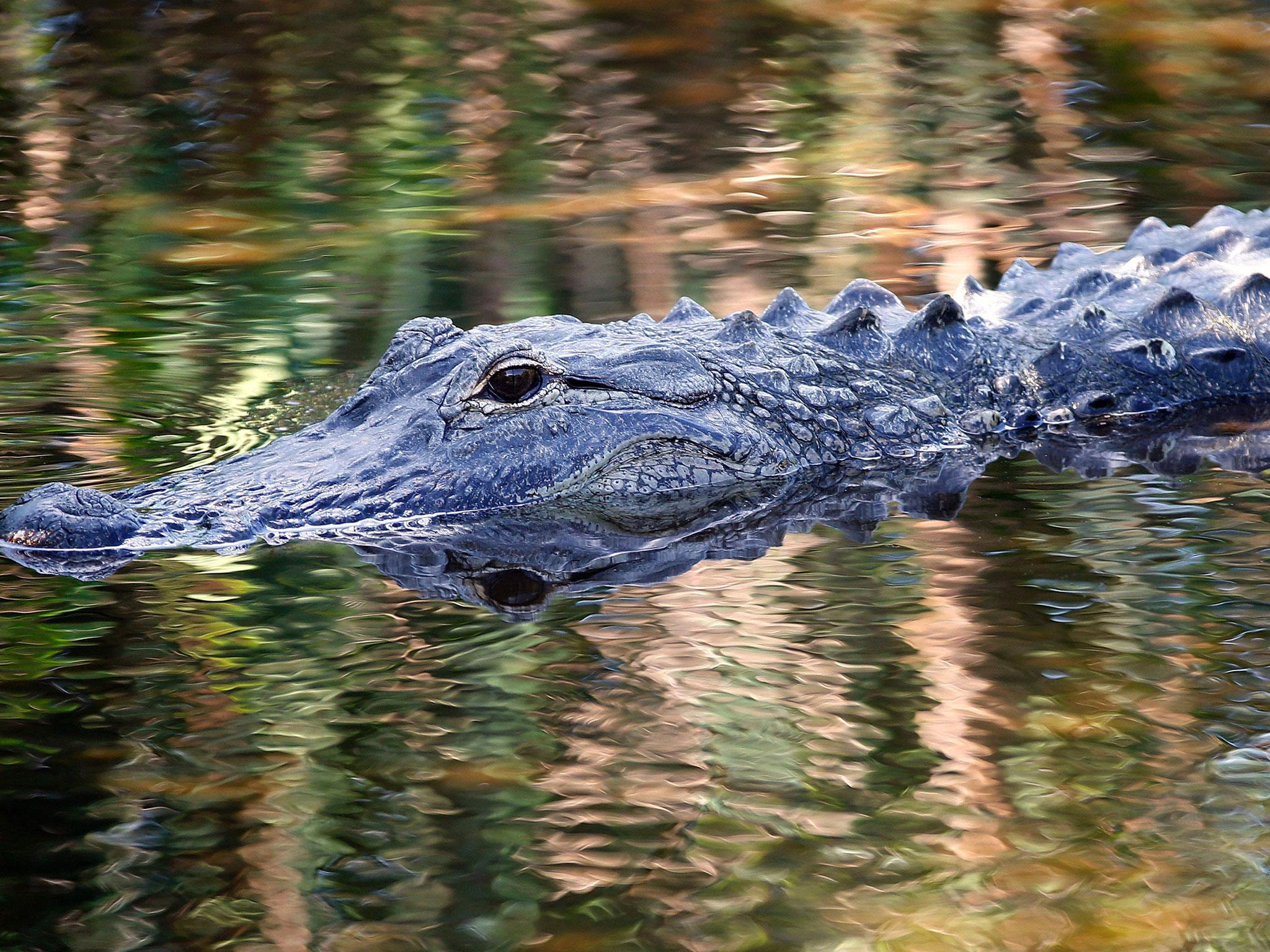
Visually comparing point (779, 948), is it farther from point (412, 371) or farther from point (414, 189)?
point (414, 189)

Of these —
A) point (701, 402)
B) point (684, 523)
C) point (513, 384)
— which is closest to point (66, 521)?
point (513, 384)

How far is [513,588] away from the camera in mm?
4062

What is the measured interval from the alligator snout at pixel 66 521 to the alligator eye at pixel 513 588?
104 cm

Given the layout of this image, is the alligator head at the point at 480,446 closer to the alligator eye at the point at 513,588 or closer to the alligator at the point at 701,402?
the alligator at the point at 701,402

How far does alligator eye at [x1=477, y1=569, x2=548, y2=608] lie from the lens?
13.0 feet

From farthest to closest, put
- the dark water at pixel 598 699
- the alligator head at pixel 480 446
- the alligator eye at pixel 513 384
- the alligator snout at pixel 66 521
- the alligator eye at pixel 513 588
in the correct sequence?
the alligator eye at pixel 513 384 → the alligator head at pixel 480 446 → the alligator snout at pixel 66 521 → the alligator eye at pixel 513 588 → the dark water at pixel 598 699

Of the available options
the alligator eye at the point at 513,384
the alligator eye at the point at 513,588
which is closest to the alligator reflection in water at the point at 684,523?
the alligator eye at the point at 513,588

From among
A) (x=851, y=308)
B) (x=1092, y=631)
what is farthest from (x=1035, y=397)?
(x=1092, y=631)

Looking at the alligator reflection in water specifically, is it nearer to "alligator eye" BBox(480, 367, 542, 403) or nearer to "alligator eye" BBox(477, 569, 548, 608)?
"alligator eye" BBox(477, 569, 548, 608)

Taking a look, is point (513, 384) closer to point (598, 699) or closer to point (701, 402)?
point (701, 402)

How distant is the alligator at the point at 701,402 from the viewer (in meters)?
4.51

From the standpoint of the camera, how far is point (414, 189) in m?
9.76

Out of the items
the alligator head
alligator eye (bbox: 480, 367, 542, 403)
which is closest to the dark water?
the alligator head

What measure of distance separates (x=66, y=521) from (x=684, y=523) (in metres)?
1.79
